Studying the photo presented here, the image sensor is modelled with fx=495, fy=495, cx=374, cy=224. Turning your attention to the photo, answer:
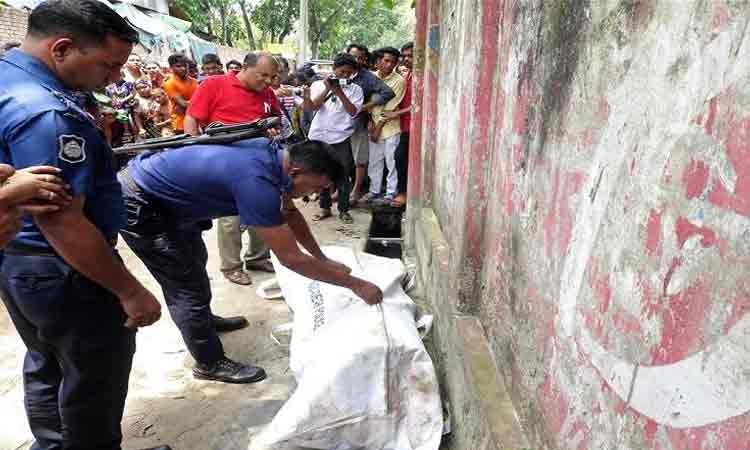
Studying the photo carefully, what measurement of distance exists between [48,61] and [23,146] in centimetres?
31

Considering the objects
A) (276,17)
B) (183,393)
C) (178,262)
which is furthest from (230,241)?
(276,17)

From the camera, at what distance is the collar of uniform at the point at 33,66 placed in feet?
4.80

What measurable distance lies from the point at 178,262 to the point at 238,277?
55.1 inches

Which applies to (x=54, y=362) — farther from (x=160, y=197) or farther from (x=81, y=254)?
(x=160, y=197)

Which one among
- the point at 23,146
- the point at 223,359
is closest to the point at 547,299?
the point at 23,146

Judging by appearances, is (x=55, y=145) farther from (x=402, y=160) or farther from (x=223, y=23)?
(x=223, y=23)

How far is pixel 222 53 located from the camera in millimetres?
18125

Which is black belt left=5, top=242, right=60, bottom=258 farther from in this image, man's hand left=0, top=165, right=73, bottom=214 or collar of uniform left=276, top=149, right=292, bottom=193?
collar of uniform left=276, top=149, right=292, bottom=193

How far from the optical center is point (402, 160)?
573 cm

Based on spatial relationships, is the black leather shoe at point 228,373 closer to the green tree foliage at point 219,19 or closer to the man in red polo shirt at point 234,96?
the man in red polo shirt at point 234,96

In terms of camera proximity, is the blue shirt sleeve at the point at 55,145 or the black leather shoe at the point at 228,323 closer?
the blue shirt sleeve at the point at 55,145

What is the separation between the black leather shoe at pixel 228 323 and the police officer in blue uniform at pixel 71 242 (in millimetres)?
1324

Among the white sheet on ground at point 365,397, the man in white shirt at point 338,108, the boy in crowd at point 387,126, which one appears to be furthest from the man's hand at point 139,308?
the boy in crowd at point 387,126

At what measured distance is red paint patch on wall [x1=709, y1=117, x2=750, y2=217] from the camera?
646 mm
